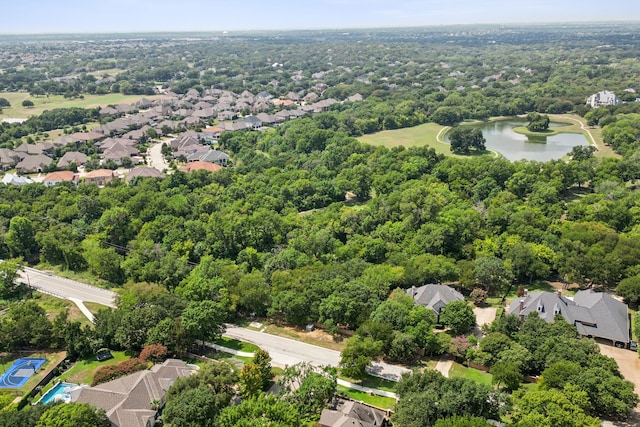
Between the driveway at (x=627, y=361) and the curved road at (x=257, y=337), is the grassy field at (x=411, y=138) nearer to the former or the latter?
the driveway at (x=627, y=361)

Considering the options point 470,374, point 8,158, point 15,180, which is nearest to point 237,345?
point 470,374

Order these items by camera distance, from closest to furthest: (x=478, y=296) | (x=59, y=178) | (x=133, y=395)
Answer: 1. (x=133, y=395)
2. (x=478, y=296)
3. (x=59, y=178)

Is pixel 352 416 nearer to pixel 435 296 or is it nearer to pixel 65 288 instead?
pixel 435 296

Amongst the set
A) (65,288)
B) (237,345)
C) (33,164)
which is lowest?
(237,345)

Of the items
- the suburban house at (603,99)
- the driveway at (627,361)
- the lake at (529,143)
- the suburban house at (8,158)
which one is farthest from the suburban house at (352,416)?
the suburban house at (603,99)

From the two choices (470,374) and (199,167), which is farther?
(199,167)

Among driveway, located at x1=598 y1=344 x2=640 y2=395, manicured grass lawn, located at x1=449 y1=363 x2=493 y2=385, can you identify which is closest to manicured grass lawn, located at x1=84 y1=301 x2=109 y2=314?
manicured grass lawn, located at x1=449 y1=363 x2=493 y2=385

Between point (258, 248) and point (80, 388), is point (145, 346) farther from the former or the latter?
point (258, 248)
